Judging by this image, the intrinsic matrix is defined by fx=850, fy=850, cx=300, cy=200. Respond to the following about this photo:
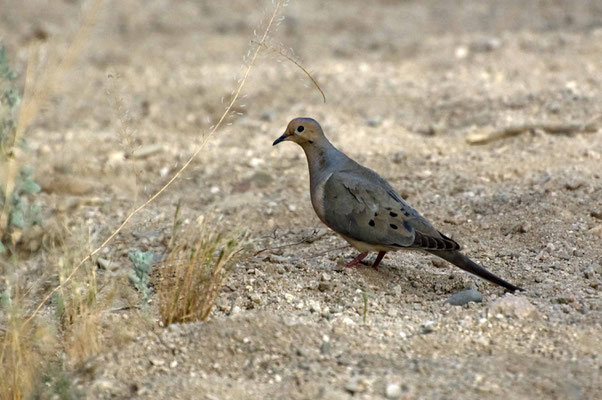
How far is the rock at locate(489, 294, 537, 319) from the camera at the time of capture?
3.84 metres

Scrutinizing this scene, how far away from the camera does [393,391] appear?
10.5 feet

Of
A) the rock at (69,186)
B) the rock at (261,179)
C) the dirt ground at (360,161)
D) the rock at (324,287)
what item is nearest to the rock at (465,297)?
the dirt ground at (360,161)

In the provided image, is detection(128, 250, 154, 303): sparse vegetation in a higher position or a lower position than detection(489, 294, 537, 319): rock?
lower

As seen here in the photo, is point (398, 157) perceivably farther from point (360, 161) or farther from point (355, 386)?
point (355, 386)

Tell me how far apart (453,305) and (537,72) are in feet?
15.6

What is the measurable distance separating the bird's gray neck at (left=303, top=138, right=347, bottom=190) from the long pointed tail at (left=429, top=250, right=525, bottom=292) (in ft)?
2.74

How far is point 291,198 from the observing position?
5.97 metres

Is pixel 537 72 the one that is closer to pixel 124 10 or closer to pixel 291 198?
pixel 291 198

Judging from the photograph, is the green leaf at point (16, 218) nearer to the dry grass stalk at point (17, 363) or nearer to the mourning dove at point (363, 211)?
the dry grass stalk at point (17, 363)

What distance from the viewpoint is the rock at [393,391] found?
10.4 feet

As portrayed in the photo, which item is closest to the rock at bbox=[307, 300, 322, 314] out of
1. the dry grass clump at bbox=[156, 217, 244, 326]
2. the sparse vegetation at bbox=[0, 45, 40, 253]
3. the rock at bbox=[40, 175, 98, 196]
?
the dry grass clump at bbox=[156, 217, 244, 326]

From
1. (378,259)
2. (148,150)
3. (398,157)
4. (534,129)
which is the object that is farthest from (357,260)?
(148,150)

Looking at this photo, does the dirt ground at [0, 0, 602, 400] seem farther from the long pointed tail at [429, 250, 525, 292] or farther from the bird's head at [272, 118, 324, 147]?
the bird's head at [272, 118, 324, 147]

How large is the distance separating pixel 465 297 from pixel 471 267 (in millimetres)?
241
